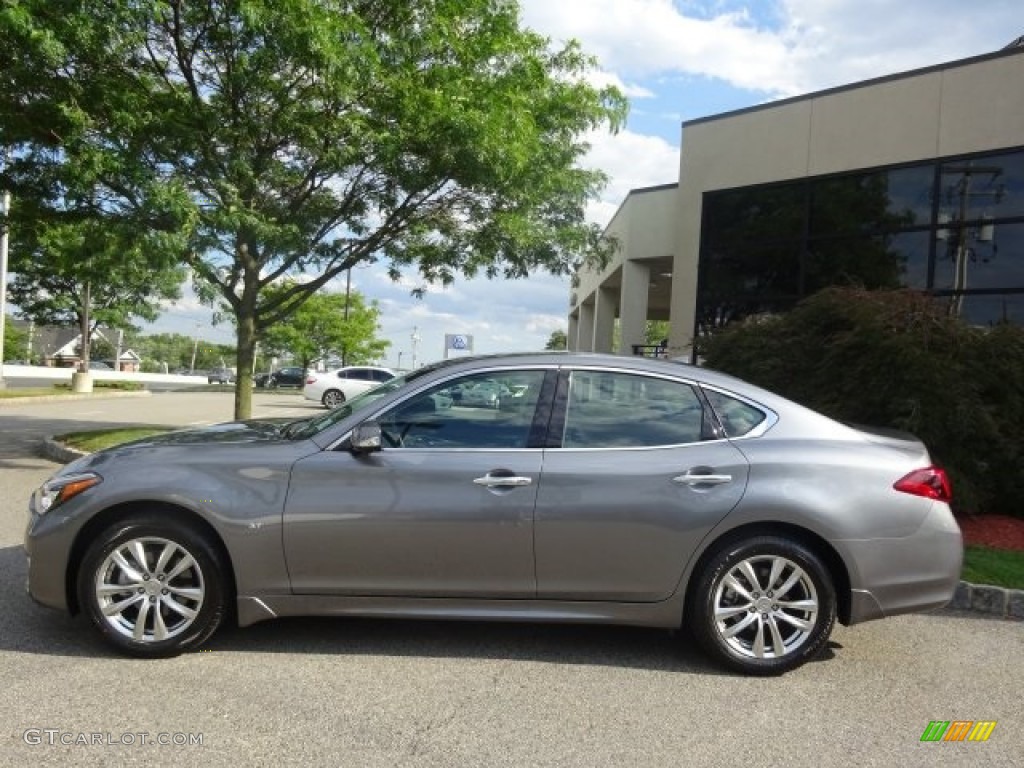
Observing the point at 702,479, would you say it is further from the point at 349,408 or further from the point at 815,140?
the point at 815,140

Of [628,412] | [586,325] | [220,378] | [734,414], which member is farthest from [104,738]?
[220,378]

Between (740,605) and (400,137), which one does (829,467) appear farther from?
(400,137)

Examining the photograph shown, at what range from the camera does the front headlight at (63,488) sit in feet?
13.6

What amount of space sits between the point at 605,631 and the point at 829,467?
5.12ft

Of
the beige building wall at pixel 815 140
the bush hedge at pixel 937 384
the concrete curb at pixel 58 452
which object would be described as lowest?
the concrete curb at pixel 58 452

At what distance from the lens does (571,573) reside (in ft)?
13.7

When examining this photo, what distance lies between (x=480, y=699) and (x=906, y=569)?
88.2 inches

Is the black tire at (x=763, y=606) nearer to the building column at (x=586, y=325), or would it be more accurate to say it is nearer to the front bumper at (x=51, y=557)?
the front bumper at (x=51, y=557)

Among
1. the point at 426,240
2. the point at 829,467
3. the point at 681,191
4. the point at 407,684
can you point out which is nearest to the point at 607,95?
the point at 426,240

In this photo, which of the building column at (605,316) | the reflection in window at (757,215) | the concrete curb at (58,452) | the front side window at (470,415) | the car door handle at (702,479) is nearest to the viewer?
the car door handle at (702,479)

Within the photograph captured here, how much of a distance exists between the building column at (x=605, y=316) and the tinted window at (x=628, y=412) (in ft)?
73.0

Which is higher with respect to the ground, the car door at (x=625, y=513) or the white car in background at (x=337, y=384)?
the white car in background at (x=337, y=384)

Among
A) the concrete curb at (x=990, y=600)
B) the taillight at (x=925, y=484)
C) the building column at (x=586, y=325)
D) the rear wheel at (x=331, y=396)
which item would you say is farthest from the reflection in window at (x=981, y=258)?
the building column at (x=586, y=325)

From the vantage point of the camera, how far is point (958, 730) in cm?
369
